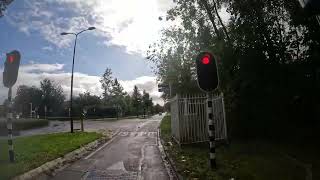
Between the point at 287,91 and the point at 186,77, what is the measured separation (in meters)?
10.0

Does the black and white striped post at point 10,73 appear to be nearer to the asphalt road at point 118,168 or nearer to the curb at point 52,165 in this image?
the curb at point 52,165

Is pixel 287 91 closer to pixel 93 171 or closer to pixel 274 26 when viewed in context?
pixel 274 26

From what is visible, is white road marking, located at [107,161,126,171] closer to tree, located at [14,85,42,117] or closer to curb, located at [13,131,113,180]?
curb, located at [13,131,113,180]

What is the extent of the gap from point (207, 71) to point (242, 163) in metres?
2.80

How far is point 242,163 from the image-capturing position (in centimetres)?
1047

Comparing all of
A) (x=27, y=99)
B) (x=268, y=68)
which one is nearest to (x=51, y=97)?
(x=27, y=99)

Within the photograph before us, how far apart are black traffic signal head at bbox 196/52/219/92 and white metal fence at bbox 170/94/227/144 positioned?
430cm

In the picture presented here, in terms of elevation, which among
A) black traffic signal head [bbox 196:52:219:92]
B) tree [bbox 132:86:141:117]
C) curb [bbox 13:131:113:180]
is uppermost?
tree [bbox 132:86:141:117]

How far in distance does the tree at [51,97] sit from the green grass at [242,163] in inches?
4173

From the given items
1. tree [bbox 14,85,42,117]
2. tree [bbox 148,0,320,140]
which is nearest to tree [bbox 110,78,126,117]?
tree [bbox 14,85,42,117]

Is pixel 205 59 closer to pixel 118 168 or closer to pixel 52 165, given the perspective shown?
pixel 118 168

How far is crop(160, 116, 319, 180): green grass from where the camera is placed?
346 inches

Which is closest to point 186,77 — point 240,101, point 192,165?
point 240,101

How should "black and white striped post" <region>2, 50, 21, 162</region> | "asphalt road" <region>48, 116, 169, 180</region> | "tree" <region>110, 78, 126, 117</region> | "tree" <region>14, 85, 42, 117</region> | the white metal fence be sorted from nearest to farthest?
"asphalt road" <region>48, 116, 169, 180</region>
"black and white striped post" <region>2, 50, 21, 162</region>
the white metal fence
"tree" <region>110, 78, 126, 117</region>
"tree" <region>14, 85, 42, 117</region>
